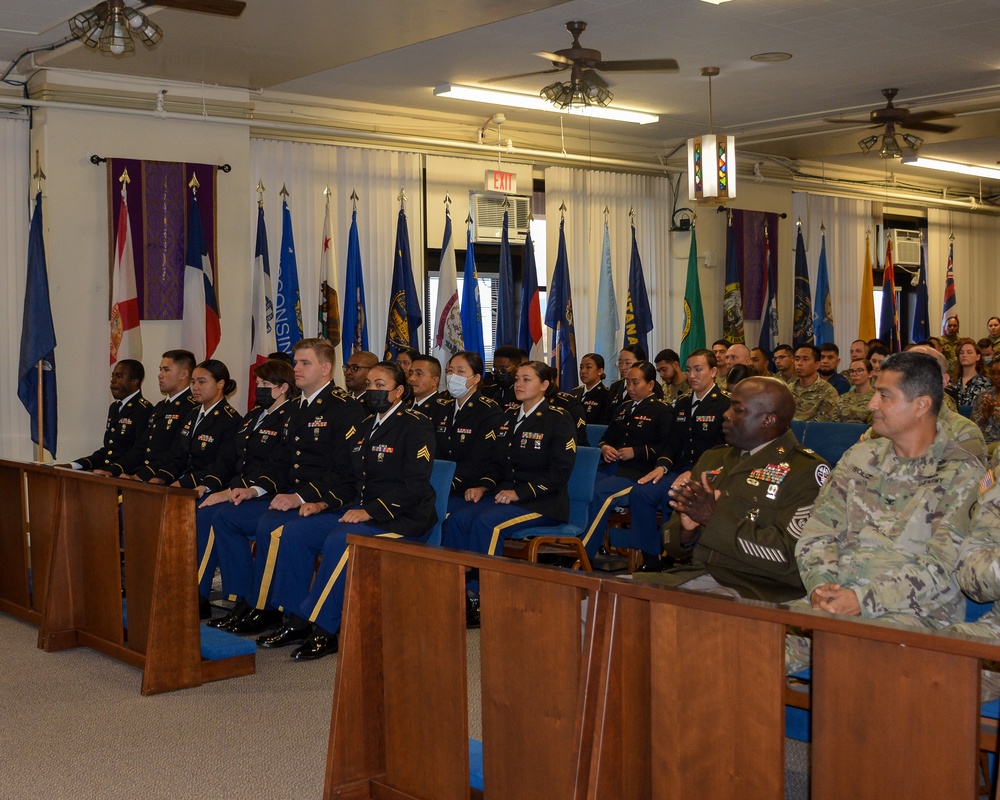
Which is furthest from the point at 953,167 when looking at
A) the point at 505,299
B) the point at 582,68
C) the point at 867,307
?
the point at 582,68

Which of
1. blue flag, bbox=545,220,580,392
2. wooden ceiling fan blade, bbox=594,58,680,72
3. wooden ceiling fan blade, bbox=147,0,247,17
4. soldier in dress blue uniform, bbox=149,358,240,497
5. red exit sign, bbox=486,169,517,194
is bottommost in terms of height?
soldier in dress blue uniform, bbox=149,358,240,497

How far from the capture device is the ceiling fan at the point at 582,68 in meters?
6.61

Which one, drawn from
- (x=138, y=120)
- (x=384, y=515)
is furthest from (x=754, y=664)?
(x=138, y=120)

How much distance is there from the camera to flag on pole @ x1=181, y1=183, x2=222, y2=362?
7918 millimetres

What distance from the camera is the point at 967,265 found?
15.1 m

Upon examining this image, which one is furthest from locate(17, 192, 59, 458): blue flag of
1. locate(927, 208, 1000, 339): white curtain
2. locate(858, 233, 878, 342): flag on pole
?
locate(927, 208, 1000, 339): white curtain

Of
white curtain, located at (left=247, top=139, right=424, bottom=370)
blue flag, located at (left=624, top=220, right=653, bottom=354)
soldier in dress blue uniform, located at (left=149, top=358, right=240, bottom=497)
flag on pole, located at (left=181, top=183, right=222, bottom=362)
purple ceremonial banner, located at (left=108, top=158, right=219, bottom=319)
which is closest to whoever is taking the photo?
soldier in dress blue uniform, located at (left=149, top=358, right=240, bottom=497)

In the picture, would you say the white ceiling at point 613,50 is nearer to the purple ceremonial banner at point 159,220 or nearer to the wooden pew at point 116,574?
the purple ceremonial banner at point 159,220

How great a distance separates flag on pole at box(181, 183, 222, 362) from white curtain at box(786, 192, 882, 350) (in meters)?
7.04

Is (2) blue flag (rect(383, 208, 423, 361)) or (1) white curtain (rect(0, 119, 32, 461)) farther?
(2) blue flag (rect(383, 208, 423, 361))

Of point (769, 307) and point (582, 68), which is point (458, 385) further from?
point (769, 307)

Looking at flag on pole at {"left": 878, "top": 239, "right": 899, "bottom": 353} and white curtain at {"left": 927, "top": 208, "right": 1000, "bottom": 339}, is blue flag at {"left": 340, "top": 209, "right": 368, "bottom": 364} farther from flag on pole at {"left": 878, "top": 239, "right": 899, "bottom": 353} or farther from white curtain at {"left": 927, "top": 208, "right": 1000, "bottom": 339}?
white curtain at {"left": 927, "top": 208, "right": 1000, "bottom": 339}

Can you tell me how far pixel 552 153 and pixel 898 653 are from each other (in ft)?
Result: 28.3

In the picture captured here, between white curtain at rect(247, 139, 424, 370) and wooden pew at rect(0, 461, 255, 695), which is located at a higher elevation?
white curtain at rect(247, 139, 424, 370)
